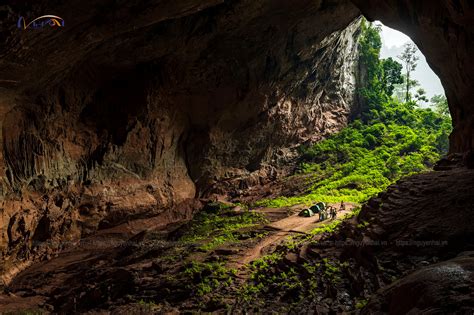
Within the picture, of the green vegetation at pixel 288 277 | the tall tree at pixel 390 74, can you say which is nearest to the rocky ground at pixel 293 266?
the green vegetation at pixel 288 277

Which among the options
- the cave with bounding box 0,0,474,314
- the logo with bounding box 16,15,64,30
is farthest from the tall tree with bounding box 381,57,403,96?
the logo with bounding box 16,15,64,30

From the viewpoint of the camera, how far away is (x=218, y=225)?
17562 millimetres

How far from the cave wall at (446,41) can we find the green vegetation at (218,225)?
9335mm

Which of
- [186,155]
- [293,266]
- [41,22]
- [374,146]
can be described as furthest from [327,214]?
[374,146]

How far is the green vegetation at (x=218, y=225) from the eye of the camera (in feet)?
49.5

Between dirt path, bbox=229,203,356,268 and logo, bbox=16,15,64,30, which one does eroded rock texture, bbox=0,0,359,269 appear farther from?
dirt path, bbox=229,203,356,268

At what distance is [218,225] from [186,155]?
6.03 meters

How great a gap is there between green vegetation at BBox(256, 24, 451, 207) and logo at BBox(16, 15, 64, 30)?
559 inches

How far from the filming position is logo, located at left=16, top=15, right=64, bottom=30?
29.0 ft

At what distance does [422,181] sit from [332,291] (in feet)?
14.4

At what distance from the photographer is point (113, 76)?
1744 cm

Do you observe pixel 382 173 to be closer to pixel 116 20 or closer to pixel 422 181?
pixel 422 181

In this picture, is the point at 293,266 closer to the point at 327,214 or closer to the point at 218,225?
the point at 327,214

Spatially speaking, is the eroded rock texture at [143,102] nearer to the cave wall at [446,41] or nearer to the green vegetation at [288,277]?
the cave wall at [446,41]
